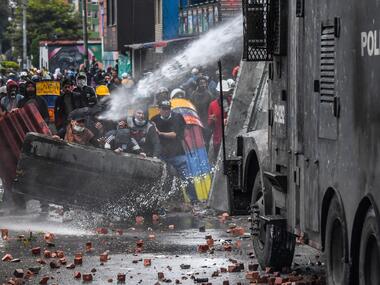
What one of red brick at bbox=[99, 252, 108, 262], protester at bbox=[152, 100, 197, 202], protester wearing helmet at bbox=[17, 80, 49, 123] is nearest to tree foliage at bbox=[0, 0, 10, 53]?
protester wearing helmet at bbox=[17, 80, 49, 123]

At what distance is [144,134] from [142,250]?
228 inches

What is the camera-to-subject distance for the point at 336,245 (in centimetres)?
901

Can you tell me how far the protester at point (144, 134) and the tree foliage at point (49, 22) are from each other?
82.0m

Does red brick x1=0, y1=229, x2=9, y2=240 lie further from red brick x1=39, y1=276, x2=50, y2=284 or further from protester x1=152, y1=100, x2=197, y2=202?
protester x1=152, y1=100, x2=197, y2=202

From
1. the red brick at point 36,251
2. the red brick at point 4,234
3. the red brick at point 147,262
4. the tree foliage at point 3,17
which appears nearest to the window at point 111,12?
the red brick at point 4,234

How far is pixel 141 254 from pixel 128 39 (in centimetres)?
4170

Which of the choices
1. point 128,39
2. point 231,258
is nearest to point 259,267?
point 231,258

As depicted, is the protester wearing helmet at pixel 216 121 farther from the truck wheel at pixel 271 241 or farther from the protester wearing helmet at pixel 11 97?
the truck wheel at pixel 271 241

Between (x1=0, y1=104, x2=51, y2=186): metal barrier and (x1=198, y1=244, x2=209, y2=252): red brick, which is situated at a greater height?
(x1=0, y1=104, x2=51, y2=186): metal barrier

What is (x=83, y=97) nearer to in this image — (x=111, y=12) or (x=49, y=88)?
(x=49, y=88)

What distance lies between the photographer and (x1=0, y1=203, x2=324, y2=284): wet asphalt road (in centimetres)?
1227

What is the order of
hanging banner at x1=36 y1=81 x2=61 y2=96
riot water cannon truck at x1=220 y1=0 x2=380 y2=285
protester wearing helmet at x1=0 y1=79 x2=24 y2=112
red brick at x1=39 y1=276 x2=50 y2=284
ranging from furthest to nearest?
hanging banner at x1=36 y1=81 x2=61 y2=96
protester wearing helmet at x1=0 y1=79 x2=24 y2=112
red brick at x1=39 y1=276 x2=50 y2=284
riot water cannon truck at x1=220 y1=0 x2=380 y2=285

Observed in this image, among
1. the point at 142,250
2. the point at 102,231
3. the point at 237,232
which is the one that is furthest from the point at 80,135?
the point at 142,250

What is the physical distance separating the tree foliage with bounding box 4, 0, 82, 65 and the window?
41191 mm
